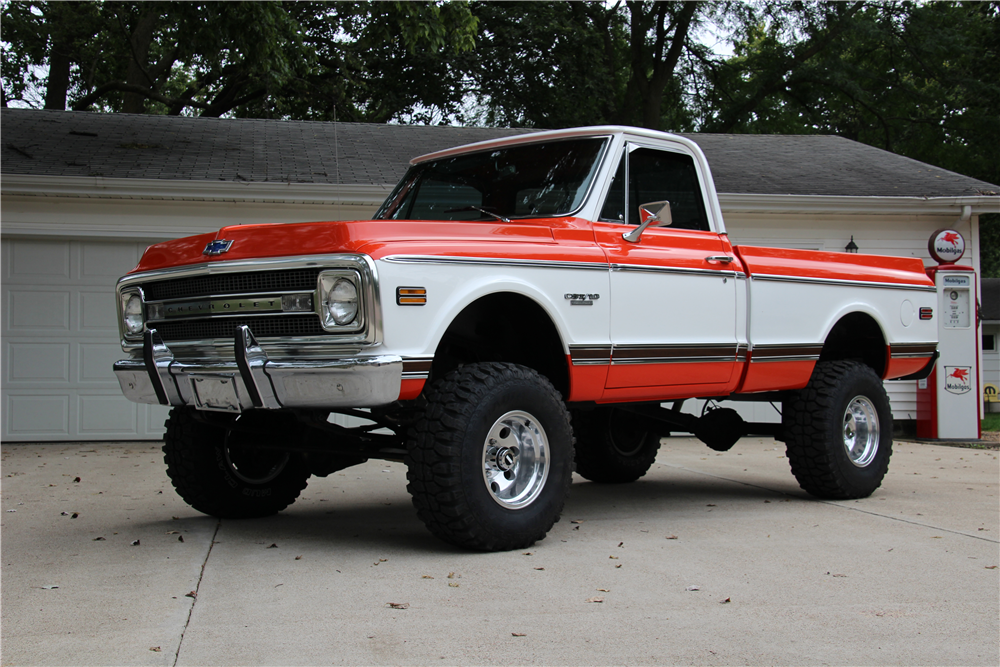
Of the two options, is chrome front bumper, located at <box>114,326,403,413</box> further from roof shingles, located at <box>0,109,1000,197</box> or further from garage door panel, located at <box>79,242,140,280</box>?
garage door panel, located at <box>79,242,140,280</box>

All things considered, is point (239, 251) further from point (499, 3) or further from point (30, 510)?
point (499, 3)

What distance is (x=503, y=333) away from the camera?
17.8 ft

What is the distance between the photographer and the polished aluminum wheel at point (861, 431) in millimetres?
6812

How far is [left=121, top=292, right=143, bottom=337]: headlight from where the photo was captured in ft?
17.2

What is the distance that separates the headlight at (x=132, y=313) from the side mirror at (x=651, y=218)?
2.72m

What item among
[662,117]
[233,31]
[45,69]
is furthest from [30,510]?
[662,117]

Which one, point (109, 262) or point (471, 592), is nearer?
point (471, 592)

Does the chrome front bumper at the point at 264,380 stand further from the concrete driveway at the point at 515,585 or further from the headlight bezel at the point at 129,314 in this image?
the concrete driveway at the point at 515,585

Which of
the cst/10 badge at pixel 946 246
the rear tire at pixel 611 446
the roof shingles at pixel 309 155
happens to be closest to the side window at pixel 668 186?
the rear tire at pixel 611 446

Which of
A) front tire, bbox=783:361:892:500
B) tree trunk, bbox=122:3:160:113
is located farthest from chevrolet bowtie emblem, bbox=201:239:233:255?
tree trunk, bbox=122:3:160:113

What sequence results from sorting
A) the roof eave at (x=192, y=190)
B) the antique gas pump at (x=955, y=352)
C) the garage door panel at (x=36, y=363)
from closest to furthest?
the roof eave at (x=192, y=190) < the garage door panel at (x=36, y=363) < the antique gas pump at (x=955, y=352)

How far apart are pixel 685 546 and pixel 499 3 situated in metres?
23.6

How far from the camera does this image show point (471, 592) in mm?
3914

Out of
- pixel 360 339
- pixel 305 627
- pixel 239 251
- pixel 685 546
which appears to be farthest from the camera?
pixel 685 546
